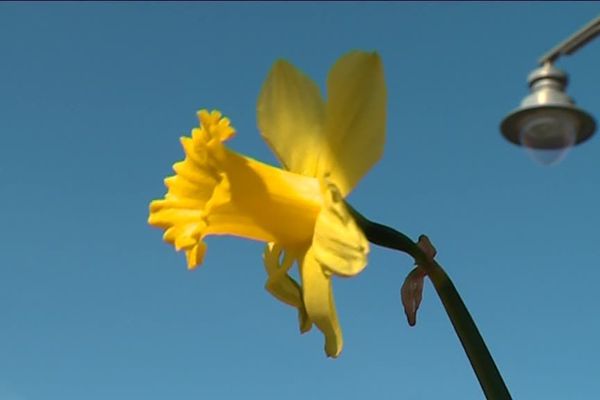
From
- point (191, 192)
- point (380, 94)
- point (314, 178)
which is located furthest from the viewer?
point (191, 192)

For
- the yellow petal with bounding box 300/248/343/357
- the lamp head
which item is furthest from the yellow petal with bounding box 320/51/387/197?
the lamp head

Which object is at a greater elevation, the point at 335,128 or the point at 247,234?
the point at 335,128

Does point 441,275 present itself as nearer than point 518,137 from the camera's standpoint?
Yes

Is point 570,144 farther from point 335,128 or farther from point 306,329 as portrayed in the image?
point 306,329

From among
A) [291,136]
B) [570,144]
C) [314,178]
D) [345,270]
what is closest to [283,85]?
[291,136]

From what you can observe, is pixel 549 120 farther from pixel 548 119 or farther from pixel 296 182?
pixel 296 182

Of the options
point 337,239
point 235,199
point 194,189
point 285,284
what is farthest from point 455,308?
point 194,189

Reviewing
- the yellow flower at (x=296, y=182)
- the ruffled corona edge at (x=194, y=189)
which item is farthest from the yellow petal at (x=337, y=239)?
the ruffled corona edge at (x=194, y=189)
